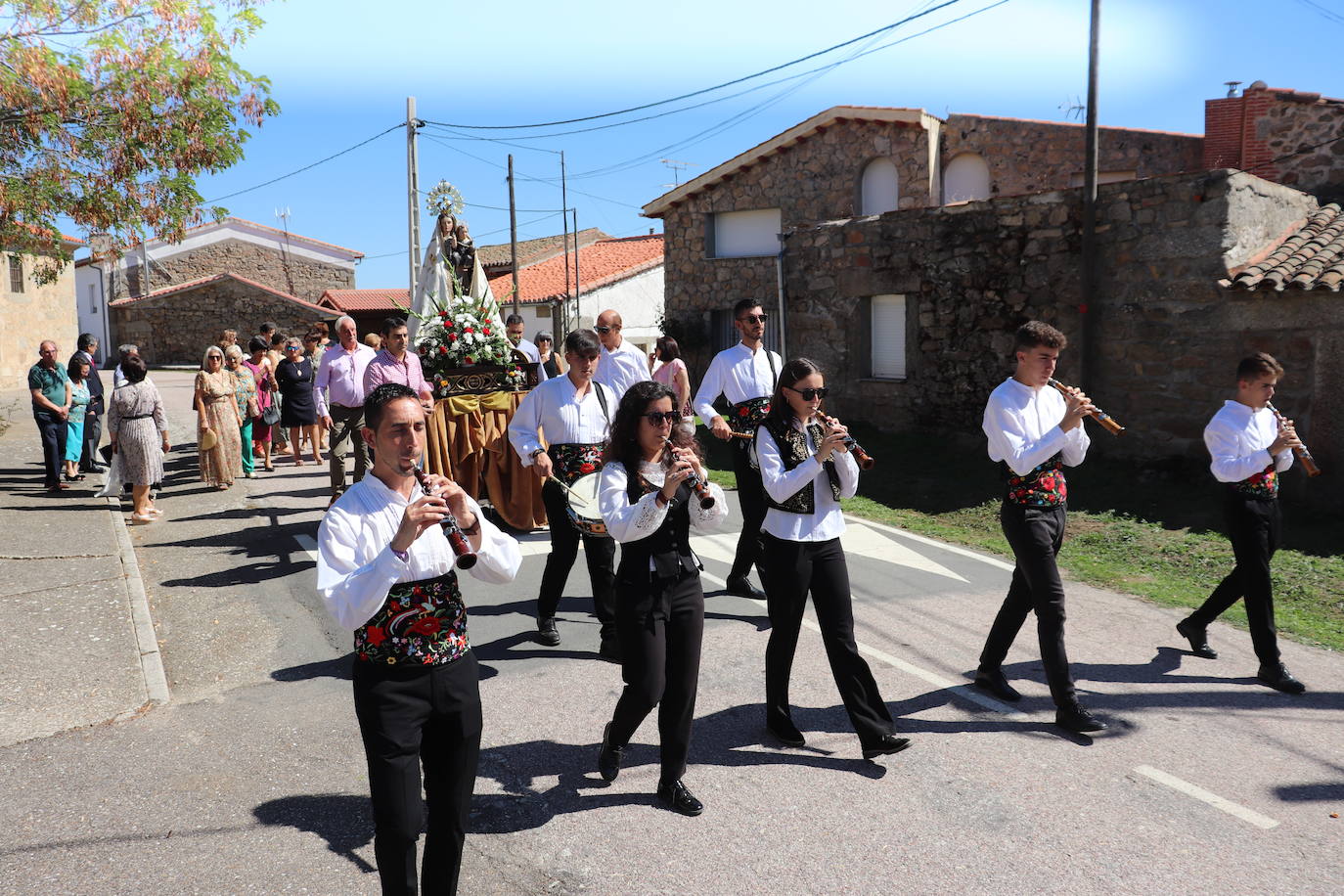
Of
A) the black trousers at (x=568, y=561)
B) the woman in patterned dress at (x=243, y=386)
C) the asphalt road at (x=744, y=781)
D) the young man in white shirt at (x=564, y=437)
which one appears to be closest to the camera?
the asphalt road at (x=744, y=781)

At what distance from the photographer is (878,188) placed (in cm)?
2288

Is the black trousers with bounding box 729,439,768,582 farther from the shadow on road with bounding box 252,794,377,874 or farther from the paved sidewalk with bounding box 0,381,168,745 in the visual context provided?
the paved sidewalk with bounding box 0,381,168,745

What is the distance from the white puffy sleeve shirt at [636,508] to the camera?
3969 mm

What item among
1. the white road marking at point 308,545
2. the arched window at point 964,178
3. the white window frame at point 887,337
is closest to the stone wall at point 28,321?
the white road marking at point 308,545

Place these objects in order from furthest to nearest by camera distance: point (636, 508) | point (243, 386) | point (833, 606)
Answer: point (243, 386), point (833, 606), point (636, 508)

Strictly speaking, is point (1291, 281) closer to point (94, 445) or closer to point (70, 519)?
point (70, 519)

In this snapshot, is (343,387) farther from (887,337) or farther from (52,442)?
(887,337)

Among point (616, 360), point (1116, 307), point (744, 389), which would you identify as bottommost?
point (744, 389)

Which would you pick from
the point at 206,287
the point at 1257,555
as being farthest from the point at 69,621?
the point at 206,287

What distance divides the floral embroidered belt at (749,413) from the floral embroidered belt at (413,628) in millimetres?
4210

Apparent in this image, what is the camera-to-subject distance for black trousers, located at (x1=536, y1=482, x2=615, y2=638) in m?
5.79

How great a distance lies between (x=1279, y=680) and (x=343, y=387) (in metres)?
7.88

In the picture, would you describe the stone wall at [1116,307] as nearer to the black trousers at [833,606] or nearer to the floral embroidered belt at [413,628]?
the black trousers at [833,606]

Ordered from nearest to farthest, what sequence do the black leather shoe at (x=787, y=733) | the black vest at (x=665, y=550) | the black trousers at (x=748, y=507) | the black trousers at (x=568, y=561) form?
the black vest at (x=665, y=550), the black leather shoe at (x=787, y=733), the black trousers at (x=568, y=561), the black trousers at (x=748, y=507)
